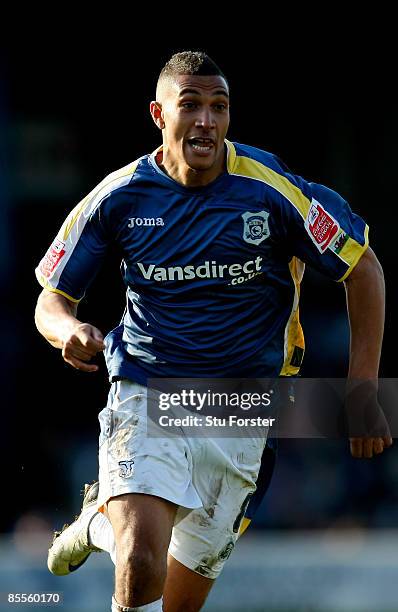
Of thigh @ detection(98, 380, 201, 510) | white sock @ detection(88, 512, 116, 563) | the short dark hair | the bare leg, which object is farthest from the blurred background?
the short dark hair

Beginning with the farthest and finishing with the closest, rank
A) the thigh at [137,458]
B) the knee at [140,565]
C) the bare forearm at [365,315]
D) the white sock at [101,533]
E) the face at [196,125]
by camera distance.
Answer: the white sock at [101,533] < the bare forearm at [365,315] < the face at [196,125] < the thigh at [137,458] < the knee at [140,565]

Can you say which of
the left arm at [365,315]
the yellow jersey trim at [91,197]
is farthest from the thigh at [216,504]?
the yellow jersey trim at [91,197]

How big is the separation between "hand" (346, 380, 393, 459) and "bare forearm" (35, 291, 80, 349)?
113cm

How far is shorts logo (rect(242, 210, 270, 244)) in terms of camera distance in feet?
17.3

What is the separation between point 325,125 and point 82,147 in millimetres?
1829

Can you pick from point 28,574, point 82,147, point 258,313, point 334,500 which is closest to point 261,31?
point 82,147

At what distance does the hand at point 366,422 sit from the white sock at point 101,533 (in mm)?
1043

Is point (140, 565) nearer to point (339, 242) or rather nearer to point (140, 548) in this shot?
point (140, 548)

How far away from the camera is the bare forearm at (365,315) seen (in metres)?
5.35

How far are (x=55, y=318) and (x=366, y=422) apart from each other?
49.6 inches

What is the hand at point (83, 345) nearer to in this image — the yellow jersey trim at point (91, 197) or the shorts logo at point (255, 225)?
the yellow jersey trim at point (91, 197)

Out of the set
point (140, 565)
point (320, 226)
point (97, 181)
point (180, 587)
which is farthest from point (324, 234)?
point (97, 181)

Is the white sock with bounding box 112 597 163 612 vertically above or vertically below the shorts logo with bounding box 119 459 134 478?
below

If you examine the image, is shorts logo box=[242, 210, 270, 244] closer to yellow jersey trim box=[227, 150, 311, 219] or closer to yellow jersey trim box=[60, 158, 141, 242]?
yellow jersey trim box=[227, 150, 311, 219]
